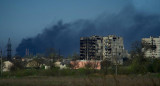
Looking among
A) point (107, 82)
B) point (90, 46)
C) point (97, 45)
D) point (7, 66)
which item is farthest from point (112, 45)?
point (107, 82)

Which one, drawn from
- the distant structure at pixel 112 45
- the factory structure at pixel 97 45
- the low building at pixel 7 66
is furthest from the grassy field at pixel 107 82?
the factory structure at pixel 97 45

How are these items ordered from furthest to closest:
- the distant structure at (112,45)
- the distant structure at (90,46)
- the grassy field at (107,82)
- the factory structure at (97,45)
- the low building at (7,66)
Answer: the distant structure at (90,46), the factory structure at (97,45), the distant structure at (112,45), the low building at (7,66), the grassy field at (107,82)

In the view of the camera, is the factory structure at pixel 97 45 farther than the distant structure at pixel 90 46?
No

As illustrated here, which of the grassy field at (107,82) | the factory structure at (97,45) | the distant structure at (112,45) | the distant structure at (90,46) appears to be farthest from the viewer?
the distant structure at (90,46)

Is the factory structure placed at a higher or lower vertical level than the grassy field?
higher

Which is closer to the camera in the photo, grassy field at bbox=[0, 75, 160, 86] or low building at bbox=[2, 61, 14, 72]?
grassy field at bbox=[0, 75, 160, 86]

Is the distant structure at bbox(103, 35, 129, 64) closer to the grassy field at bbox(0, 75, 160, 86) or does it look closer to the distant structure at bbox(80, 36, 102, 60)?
the distant structure at bbox(80, 36, 102, 60)

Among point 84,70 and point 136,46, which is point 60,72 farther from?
point 136,46

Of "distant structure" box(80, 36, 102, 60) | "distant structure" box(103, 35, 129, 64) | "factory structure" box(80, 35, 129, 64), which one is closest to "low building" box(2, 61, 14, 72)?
"factory structure" box(80, 35, 129, 64)

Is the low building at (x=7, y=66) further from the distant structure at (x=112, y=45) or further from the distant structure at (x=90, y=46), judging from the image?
the distant structure at (x=90, y=46)

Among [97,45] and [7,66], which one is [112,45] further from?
[7,66]

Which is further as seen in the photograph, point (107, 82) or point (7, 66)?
point (7, 66)

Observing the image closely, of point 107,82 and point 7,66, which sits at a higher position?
point 7,66

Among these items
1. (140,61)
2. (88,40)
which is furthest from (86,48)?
(140,61)
